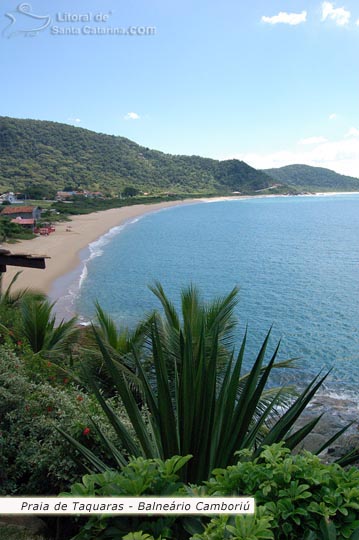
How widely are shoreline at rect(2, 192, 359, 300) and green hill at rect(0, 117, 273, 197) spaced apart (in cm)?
2260

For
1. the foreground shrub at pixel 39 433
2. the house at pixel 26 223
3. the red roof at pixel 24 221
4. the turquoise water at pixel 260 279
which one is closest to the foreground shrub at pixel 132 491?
the foreground shrub at pixel 39 433

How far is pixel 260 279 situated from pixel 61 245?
17.8 m

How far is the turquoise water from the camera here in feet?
58.0

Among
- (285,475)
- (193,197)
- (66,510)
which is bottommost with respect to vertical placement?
(193,197)

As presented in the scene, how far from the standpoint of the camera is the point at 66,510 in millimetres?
1829

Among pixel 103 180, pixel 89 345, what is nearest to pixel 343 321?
pixel 89 345

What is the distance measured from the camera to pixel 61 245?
38.9 m

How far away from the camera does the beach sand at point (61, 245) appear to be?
25970mm

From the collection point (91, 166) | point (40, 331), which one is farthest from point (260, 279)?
point (91, 166)

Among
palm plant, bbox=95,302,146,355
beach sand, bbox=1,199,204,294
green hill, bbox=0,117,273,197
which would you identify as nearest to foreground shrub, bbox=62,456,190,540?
palm plant, bbox=95,302,146,355

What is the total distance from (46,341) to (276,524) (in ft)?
23.3

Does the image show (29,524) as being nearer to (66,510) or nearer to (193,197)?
(66,510)

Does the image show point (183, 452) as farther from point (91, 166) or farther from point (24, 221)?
point (91, 166)

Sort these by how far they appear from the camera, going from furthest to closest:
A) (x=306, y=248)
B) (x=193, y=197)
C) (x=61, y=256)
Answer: (x=193, y=197), (x=306, y=248), (x=61, y=256)
